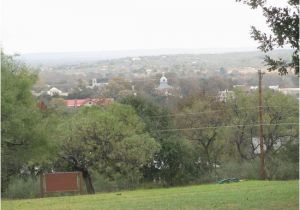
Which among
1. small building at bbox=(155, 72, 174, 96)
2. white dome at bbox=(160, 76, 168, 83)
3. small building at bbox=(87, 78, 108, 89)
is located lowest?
small building at bbox=(87, 78, 108, 89)

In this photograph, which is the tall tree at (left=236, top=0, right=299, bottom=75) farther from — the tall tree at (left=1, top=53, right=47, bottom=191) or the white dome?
the white dome

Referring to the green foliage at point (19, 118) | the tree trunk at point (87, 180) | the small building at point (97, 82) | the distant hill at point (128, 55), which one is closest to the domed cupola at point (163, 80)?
the distant hill at point (128, 55)

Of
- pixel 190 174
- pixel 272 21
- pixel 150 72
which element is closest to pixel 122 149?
pixel 190 174

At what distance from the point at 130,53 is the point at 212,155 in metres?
39.4

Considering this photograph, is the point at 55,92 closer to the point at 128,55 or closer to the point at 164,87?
the point at 164,87

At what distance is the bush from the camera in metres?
30.1

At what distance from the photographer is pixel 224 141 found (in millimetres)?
44500

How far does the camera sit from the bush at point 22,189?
30.1 m

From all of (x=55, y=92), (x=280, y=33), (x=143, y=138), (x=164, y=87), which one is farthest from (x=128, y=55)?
(x=280, y=33)

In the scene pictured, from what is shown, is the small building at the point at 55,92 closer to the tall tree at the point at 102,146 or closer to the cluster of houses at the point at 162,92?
the cluster of houses at the point at 162,92

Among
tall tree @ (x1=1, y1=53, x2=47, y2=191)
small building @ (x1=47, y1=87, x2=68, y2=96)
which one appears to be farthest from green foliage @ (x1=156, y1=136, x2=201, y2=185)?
small building @ (x1=47, y1=87, x2=68, y2=96)

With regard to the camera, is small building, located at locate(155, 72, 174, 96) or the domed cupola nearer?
small building, located at locate(155, 72, 174, 96)

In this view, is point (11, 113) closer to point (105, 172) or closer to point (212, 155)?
point (105, 172)

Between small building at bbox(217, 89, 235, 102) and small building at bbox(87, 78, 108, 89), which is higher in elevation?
small building at bbox(217, 89, 235, 102)
